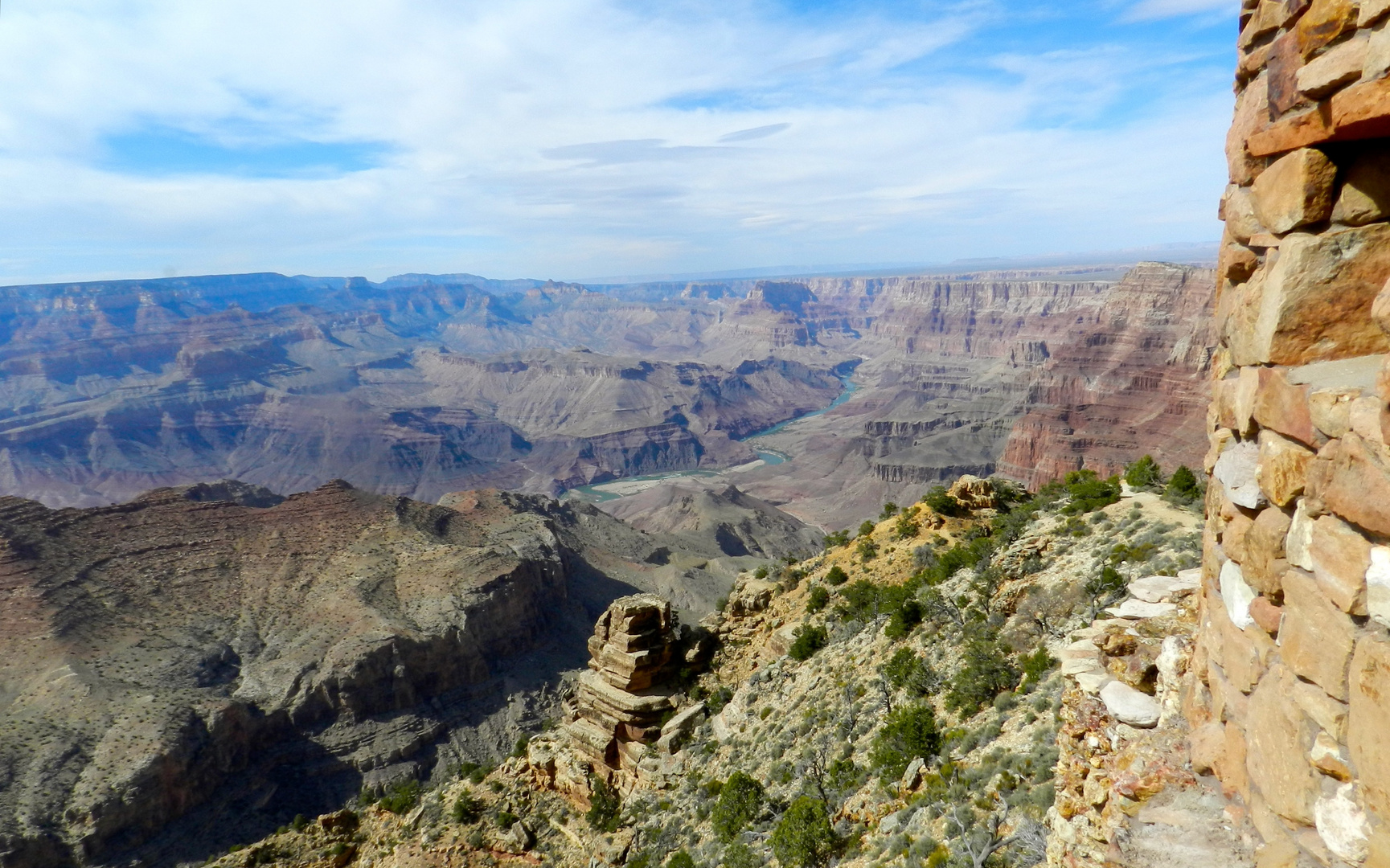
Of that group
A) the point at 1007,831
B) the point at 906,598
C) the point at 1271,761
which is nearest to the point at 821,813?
the point at 1007,831

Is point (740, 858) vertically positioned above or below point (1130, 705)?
below

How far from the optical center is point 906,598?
2022cm

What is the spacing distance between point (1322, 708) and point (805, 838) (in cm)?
1037

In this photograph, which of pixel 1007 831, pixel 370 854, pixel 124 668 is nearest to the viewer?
pixel 1007 831

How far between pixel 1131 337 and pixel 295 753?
13687 centimetres

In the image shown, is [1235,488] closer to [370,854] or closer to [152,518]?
[370,854]

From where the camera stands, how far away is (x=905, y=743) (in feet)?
43.7

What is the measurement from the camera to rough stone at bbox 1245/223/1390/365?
3933 millimetres

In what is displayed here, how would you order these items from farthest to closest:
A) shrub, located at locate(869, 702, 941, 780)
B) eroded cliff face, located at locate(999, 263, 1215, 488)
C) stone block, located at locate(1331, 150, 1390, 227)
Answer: eroded cliff face, located at locate(999, 263, 1215, 488), shrub, located at locate(869, 702, 941, 780), stone block, located at locate(1331, 150, 1390, 227)

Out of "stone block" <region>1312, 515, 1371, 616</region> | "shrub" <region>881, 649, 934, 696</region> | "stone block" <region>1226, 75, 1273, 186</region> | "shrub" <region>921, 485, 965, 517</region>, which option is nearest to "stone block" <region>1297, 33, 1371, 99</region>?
"stone block" <region>1226, 75, 1273, 186</region>

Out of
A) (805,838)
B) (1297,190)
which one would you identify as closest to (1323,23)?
(1297,190)

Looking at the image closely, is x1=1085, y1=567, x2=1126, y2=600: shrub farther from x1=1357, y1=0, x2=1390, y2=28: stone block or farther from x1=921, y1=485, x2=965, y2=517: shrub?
x1=921, y1=485, x2=965, y2=517: shrub

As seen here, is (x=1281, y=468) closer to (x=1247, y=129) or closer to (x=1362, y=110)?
(x=1362, y=110)

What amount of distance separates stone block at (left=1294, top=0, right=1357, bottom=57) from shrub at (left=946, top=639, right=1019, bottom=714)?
12294mm
